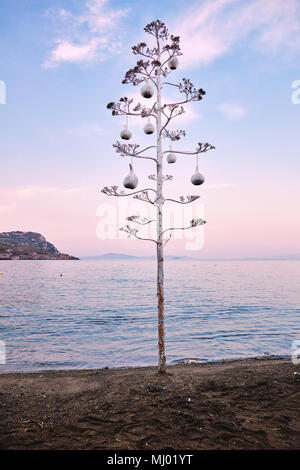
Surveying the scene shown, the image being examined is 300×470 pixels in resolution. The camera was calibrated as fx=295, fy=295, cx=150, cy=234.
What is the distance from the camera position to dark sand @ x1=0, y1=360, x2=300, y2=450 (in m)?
5.29

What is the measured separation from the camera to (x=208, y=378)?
8.92 metres

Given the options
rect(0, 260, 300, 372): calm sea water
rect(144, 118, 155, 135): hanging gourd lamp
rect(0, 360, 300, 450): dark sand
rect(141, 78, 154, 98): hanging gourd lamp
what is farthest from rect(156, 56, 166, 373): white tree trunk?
rect(0, 260, 300, 372): calm sea water

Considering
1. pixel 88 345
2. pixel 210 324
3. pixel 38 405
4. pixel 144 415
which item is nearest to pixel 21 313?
pixel 88 345

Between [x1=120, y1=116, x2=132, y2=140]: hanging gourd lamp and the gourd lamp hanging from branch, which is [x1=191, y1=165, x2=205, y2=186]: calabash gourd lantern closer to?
the gourd lamp hanging from branch

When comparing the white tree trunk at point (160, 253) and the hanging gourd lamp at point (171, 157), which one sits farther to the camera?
the hanging gourd lamp at point (171, 157)

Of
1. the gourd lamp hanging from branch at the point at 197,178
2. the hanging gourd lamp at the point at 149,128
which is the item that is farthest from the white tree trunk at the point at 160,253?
the gourd lamp hanging from branch at the point at 197,178

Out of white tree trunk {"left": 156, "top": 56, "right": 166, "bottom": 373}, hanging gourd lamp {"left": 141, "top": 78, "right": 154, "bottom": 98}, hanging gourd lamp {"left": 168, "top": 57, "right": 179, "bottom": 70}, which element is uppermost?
hanging gourd lamp {"left": 168, "top": 57, "right": 179, "bottom": 70}

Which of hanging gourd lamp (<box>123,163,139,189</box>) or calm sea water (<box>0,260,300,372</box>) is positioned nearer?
hanging gourd lamp (<box>123,163,139,189</box>)

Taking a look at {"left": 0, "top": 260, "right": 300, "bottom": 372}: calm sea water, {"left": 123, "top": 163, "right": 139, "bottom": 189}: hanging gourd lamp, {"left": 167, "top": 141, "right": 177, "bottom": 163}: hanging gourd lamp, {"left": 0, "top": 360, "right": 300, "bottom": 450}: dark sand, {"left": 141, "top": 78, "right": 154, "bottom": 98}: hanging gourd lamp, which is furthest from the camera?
{"left": 0, "top": 260, "right": 300, "bottom": 372}: calm sea water

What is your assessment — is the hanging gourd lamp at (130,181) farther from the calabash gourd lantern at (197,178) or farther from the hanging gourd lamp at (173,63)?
the hanging gourd lamp at (173,63)

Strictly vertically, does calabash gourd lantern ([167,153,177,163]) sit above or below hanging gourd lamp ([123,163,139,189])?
above

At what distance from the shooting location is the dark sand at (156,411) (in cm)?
529

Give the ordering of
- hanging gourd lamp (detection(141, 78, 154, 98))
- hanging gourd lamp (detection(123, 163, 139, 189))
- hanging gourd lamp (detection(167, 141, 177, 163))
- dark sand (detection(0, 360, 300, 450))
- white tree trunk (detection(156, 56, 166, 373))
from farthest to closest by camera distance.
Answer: hanging gourd lamp (detection(167, 141, 177, 163)) → white tree trunk (detection(156, 56, 166, 373)) → hanging gourd lamp (detection(141, 78, 154, 98)) → hanging gourd lamp (detection(123, 163, 139, 189)) → dark sand (detection(0, 360, 300, 450))
